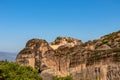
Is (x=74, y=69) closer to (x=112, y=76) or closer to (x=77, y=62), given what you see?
(x=77, y=62)

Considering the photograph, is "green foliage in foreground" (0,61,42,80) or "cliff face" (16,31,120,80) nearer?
"cliff face" (16,31,120,80)

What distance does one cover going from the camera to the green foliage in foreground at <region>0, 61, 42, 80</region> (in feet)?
207

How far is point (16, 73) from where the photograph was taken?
218 feet

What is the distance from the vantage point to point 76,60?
68000 mm

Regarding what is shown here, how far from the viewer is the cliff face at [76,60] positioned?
193ft

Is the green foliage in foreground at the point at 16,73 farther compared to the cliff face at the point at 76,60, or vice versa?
the green foliage in foreground at the point at 16,73

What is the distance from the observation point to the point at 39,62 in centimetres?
7600

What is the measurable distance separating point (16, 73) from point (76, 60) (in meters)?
10.4

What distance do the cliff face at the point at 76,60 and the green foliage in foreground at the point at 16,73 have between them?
3.68 meters

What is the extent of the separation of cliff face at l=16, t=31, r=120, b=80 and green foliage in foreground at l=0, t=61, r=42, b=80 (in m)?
3.68

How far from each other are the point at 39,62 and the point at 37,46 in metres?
4.07

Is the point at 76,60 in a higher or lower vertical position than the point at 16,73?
higher

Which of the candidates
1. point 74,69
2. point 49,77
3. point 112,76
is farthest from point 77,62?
point 112,76

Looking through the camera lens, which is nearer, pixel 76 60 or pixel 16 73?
pixel 16 73
